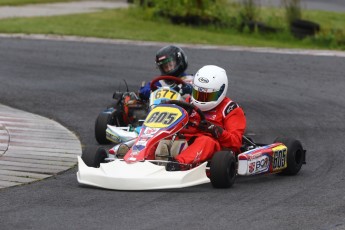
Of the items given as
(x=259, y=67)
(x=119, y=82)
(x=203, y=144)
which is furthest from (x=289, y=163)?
(x=259, y=67)

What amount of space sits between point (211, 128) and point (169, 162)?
1.85 ft

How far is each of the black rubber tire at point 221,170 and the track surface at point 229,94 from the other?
0.08 metres

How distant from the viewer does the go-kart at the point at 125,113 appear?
11.0 meters

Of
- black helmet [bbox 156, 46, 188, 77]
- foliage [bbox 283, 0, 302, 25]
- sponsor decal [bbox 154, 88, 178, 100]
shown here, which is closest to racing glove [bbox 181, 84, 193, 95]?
sponsor decal [bbox 154, 88, 178, 100]

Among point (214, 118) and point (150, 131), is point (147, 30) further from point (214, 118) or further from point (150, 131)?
point (150, 131)

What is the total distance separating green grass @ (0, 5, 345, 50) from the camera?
19531mm

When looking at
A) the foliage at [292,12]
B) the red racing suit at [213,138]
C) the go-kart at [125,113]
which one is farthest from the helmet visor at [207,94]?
the foliage at [292,12]

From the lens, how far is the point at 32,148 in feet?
34.2

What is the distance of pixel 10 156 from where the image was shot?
391 inches

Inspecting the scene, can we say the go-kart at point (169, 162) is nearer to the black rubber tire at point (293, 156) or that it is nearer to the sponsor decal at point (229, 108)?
the black rubber tire at point (293, 156)

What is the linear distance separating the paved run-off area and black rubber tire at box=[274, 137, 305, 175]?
2.00 m

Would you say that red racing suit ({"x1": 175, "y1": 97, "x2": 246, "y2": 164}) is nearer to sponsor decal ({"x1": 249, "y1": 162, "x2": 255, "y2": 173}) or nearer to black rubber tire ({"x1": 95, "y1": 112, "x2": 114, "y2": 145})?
sponsor decal ({"x1": 249, "y1": 162, "x2": 255, "y2": 173})

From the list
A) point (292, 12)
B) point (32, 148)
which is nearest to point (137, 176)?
point (32, 148)

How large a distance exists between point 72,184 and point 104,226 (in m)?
1.76
